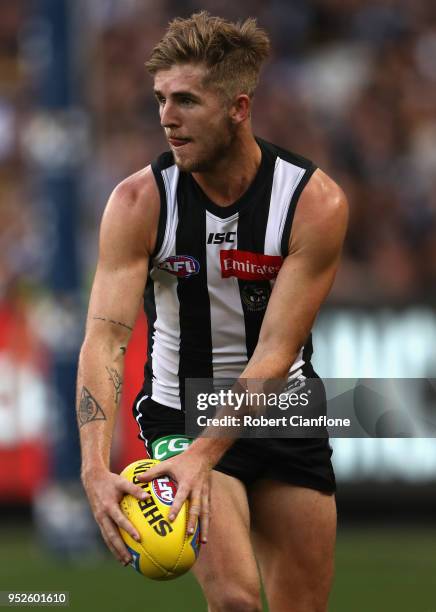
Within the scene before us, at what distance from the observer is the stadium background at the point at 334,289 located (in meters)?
9.75

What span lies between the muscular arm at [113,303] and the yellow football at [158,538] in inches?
12.3

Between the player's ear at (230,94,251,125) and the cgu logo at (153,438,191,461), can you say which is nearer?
the player's ear at (230,94,251,125)

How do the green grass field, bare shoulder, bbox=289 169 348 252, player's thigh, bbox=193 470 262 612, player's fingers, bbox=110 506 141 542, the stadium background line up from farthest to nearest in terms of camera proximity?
the stadium background
the green grass field
bare shoulder, bbox=289 169 348 252
player's thigh, bbox=193 470 262 612
player's fingers, bbox=110 506 141 542

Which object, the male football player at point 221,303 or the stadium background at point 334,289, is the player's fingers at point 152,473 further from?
the stadium background at point 334,289

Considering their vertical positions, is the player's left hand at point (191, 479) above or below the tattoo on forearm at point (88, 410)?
below

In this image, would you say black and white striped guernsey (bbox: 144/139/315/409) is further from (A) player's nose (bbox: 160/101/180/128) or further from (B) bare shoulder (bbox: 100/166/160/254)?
(A) player's nose (bbox: 160/101/180/128)

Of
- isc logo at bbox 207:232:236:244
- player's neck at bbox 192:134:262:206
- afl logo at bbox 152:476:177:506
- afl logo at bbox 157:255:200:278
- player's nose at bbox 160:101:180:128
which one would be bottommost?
afl logo at bbox 152:476:177:506

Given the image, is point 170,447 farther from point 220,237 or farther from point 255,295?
point 220,237

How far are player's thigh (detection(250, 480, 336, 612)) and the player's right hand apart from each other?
84 cm

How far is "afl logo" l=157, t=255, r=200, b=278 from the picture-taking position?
17.3 feet

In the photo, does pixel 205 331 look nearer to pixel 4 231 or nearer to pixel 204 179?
pixel 204 179

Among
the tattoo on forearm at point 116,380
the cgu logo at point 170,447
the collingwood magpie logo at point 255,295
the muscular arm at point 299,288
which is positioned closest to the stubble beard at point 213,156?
the muscular arm at point 299,288

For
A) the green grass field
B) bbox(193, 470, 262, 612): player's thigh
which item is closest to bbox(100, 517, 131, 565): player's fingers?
bbox(193, 470, 262, 612): player's thigh

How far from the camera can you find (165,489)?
188 inches
